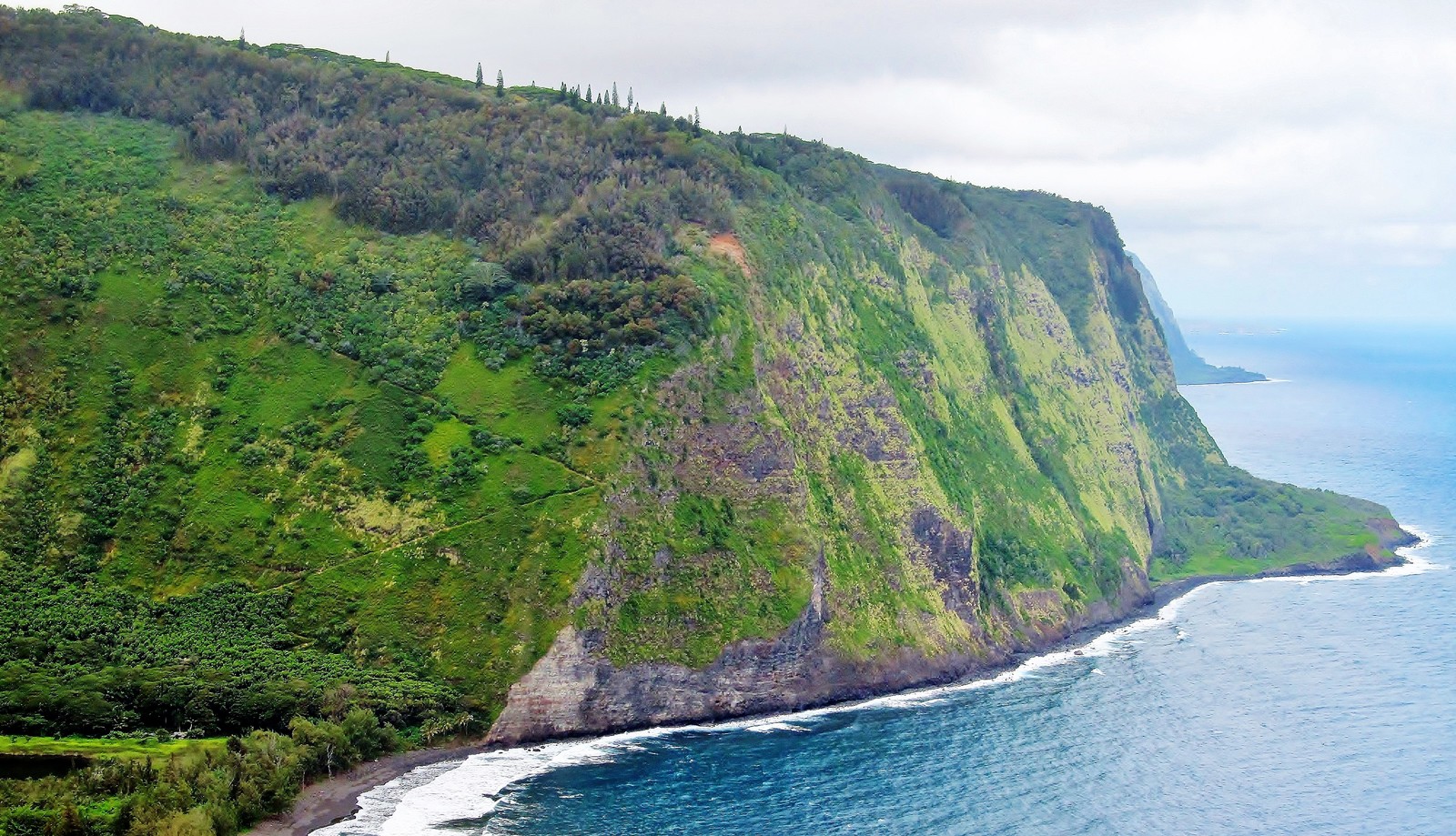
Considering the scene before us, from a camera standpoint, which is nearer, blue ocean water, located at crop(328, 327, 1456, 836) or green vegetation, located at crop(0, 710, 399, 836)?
green vegetation, located at crop(0, 710, 399, 836)

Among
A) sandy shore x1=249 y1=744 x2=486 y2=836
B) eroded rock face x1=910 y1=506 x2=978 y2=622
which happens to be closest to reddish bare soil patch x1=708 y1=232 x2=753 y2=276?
eroded rock face x1=910 y1=506 x2=978 y2=622

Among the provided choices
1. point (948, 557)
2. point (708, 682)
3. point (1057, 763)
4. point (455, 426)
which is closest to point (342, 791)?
point (708, 682)

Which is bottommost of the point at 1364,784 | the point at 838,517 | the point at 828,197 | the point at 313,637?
the point at 1364,784

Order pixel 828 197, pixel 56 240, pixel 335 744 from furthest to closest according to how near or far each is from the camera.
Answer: pixel 828 197, pixel 56 240, pixel 335 744

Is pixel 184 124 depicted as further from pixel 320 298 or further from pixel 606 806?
pixel 606 806

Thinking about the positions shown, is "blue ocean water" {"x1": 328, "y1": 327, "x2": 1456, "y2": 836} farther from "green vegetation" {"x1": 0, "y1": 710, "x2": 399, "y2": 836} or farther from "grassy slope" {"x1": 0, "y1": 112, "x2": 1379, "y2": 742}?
"grassy slope" {"x1": 0, "y1": 112, "x2": 1379, "y2": 742}

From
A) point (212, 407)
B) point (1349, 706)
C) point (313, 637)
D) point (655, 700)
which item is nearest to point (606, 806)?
point (655, 700)

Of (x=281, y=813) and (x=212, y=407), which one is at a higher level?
(x=212, y=407)
